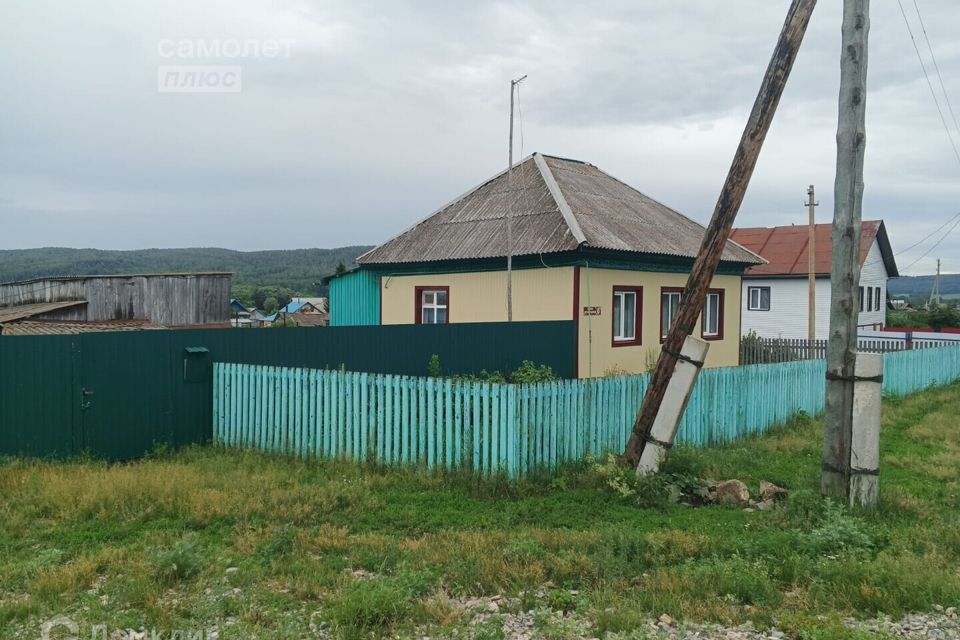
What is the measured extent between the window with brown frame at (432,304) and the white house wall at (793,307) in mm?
19697

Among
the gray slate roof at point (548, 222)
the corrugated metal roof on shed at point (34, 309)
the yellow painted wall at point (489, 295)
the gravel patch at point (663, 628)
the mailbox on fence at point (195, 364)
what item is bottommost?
the gravel patch at point (663, 628)

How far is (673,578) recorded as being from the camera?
4980 mm

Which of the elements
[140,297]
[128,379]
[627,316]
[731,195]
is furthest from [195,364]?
[140,297]

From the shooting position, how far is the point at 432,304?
17984 mm

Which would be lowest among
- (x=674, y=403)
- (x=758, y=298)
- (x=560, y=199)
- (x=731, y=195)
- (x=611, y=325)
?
(x=674, y=403)

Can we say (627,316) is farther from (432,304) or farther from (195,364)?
(195,364)

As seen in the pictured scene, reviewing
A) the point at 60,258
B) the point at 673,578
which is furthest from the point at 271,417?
the point at 60,258

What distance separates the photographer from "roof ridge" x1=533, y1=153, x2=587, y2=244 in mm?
14984

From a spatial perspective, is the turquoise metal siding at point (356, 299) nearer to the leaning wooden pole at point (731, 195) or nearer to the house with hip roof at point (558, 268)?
the house with hip roof at point (558, 268)

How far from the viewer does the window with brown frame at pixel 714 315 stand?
19438mm

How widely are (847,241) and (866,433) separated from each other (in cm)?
189

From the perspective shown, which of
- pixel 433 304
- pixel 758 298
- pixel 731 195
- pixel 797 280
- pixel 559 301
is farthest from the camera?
pixel 758 298

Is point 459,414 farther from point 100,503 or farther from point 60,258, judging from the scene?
point 60,258

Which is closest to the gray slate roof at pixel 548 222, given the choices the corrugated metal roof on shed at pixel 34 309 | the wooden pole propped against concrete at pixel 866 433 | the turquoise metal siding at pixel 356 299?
the turquoise metal siding at pixel 356 299
